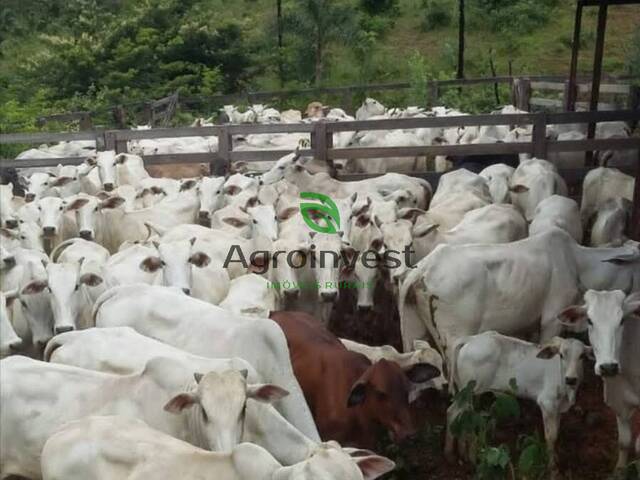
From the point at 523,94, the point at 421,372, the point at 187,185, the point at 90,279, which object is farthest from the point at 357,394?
the point at 523,94

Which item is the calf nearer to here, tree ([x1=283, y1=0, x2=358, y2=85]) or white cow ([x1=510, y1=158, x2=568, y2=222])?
white cow ([x1=510, y1=158, x2=568, y2=222])

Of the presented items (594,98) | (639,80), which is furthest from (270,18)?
(594,98)

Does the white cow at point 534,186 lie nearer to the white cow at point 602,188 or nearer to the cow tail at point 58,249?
the white cow at point 602,188

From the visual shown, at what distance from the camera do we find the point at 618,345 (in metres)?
5.38

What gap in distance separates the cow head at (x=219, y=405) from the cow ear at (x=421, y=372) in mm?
1512

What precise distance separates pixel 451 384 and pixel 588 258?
5.62ft

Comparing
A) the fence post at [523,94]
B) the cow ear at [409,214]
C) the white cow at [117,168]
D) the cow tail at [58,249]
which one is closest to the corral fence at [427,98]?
the fence post at [523,94]

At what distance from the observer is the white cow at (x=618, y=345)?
532cm

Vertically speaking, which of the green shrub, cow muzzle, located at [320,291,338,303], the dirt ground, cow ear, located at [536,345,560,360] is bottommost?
the dirt ground

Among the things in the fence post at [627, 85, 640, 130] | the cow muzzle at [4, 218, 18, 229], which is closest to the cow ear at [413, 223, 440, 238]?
the cow muzzle at [4, 218, 18, 229]

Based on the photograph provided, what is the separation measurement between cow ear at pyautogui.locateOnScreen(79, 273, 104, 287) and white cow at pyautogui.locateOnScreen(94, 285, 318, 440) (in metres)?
0.44

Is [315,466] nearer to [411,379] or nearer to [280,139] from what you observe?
Answer: [411,379]

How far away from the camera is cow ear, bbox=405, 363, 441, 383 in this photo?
5383 millimetres

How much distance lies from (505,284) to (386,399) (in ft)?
6.00
